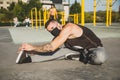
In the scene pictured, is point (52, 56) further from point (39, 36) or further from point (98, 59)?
point (39, 36)

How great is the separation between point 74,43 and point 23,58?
1056mm

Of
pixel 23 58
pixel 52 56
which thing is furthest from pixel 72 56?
pixel 23 58

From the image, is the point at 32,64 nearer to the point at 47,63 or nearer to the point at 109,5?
the point at 47,63

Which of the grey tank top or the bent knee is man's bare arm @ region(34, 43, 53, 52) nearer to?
the grey tank top

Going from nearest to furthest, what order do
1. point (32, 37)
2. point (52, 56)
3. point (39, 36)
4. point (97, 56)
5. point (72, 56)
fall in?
point (97, 56) < point (52, 56) < point (72, 56) < point (32, 37) < point (39, 36)

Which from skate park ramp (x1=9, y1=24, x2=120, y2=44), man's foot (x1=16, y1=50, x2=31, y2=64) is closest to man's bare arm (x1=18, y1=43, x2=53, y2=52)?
man's foot (x1=16, y1=50, x2=31, y2=64)

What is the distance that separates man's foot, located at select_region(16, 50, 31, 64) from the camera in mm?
6614

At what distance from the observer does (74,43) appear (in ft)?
21.6

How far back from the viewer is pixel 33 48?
645cm

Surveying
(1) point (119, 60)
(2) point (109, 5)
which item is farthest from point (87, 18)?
(1) point (119, 60)

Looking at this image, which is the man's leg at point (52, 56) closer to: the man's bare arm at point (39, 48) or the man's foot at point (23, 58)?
the man's foot at point (23, 58)

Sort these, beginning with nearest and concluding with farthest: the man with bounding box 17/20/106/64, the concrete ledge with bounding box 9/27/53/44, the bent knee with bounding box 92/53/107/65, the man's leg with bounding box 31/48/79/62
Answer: the man with bounding box 17/20/106/64
the bent knee with bounding box 92/53/107/65
the man's leg with bounding box 31/48/79/62
the concrete ledge with bounding box 9/27/53/44

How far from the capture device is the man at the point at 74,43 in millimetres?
6309

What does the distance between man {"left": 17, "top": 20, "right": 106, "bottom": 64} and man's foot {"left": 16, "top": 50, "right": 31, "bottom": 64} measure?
126 millimetres
